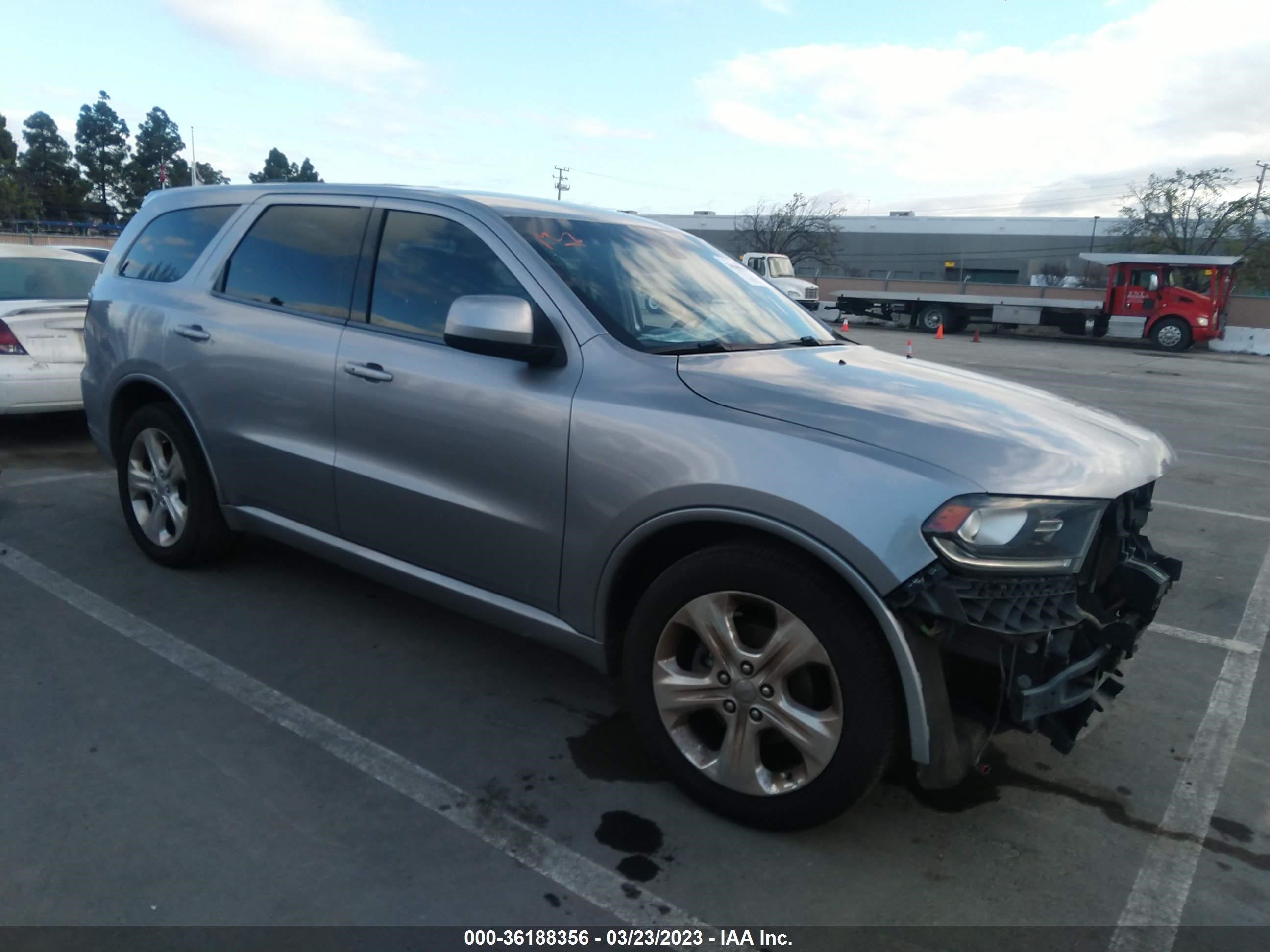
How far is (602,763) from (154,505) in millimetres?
2814

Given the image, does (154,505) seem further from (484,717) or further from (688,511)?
(688,511)

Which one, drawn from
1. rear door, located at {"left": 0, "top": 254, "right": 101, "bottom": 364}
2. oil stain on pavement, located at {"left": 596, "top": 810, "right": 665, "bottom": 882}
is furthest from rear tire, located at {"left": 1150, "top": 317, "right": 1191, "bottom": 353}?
oil stain on pavement, located at {"left": 596, "top": 810, "right": 665, "bottom": 882}

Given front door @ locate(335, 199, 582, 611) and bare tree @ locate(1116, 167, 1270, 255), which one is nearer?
front door @ locate(335, 199, 582, 611)

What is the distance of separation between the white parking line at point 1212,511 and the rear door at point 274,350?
5628mm

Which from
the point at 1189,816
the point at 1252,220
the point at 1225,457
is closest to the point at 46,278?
the point at 1189,816

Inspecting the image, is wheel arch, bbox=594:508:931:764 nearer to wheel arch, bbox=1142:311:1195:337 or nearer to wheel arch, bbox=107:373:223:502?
wheel arch, bbox=107:373:223:502

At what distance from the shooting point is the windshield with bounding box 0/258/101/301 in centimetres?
708

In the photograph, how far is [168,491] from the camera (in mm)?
4512

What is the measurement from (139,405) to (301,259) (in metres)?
1.39

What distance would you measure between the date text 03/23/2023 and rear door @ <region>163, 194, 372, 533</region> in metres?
1.92

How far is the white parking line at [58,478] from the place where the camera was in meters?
6.20

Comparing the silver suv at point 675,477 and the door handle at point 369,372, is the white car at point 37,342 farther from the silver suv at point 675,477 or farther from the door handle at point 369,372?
the door handle at point 369,372

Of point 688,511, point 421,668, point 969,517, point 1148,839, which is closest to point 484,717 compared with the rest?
point 421,668

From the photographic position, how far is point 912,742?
8.04ft
